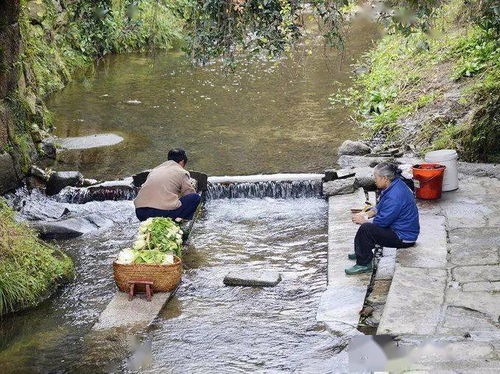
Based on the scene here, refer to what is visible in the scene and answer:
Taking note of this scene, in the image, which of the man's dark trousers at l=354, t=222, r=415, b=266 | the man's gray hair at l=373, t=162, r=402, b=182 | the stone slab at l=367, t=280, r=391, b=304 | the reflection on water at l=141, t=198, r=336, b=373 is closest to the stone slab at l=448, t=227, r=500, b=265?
the man's dark trousers at l=354, t=222, r=415, b=266

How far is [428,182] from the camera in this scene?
12820 millimetres

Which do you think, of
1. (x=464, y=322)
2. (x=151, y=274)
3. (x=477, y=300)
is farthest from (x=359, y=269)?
(x=151, y=274)

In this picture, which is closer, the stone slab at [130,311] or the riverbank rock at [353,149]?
the stone slab at [130,311]

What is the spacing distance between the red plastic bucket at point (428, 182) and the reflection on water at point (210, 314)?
1.72m

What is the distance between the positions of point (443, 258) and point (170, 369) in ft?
12.6

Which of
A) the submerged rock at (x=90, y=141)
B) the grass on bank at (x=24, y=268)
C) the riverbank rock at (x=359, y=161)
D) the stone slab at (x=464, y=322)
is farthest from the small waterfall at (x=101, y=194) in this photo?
the stone slab at (x=464, y=322)

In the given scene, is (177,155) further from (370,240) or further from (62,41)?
(62,41)

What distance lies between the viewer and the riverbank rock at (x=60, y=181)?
16375mm

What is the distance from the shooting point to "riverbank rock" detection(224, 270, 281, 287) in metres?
10.9

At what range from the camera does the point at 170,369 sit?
8.62m

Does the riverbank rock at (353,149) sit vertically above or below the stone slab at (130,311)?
above

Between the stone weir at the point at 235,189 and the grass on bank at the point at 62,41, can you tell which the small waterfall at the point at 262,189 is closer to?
the stone weir at the point at 235,189

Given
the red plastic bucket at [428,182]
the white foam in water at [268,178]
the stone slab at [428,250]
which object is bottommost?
the white foam in water at [268,178]

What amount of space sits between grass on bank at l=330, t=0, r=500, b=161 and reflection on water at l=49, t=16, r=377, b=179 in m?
0.96
